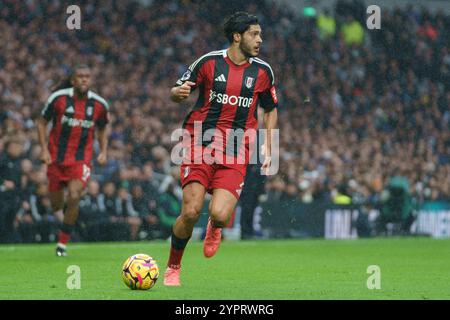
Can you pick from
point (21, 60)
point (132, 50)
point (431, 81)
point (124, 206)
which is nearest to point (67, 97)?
point (124, 206)

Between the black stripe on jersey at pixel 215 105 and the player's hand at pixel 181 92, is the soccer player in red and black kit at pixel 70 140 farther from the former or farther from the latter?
the player's hand at pixel 181 92

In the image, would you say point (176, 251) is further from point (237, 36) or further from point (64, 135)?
point (64, 135)

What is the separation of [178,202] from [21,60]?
14.9 feet

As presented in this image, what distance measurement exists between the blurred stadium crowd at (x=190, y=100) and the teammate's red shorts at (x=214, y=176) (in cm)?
657

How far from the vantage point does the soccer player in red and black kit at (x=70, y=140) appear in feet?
43.4

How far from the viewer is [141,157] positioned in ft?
61.0

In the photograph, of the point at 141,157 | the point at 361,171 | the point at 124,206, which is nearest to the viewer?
the point at 124,206

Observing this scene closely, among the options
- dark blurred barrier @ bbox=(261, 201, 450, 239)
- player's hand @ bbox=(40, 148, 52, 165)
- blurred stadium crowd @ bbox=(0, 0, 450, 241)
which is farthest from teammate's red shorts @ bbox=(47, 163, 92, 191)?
dark blurred barrier @ bbox=(261, 201, 450, 239)

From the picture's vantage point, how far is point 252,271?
1113cm

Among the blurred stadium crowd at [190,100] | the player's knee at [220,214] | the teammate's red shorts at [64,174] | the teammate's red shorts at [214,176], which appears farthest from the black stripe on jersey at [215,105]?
the blurred stadium crowd at [190,100]

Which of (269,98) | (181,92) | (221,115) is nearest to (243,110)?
(221,115)

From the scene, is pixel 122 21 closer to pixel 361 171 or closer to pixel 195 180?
pixel 361 171

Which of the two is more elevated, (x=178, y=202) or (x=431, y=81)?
(x=431, y=81)
